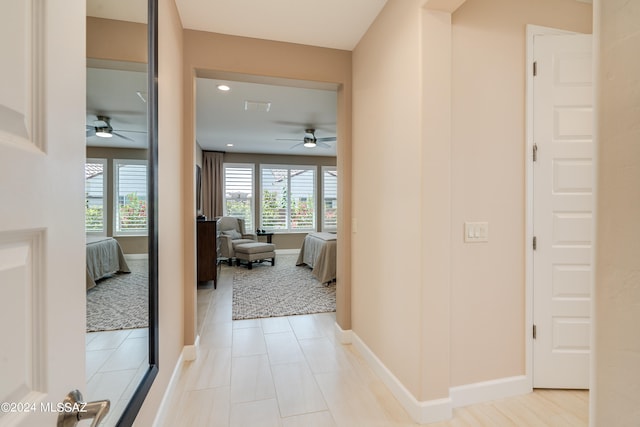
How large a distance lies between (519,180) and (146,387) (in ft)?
8.14

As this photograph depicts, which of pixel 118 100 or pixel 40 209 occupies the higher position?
pixel 118 100

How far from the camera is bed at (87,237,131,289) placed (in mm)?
820

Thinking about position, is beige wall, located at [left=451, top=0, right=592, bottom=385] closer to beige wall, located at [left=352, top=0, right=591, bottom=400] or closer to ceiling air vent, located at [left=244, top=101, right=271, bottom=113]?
beige wall, located at [left=352, top=0, right=591, bottom=400]

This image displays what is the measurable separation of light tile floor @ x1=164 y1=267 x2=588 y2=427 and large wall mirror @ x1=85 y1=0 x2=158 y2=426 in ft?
1.98

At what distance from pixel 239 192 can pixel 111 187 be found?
688 centimetres

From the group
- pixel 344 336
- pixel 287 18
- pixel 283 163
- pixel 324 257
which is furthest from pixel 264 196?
pixel 287 18

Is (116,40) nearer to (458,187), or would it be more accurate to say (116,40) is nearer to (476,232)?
(458,187)

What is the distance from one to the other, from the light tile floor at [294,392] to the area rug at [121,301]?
0.86 meters

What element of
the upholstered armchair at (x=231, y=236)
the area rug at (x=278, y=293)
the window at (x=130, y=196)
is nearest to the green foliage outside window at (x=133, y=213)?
the window at (x=130, y=196)

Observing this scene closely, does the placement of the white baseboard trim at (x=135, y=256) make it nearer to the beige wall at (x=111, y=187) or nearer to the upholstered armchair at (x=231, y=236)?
the beige wall at (x=111, y=187)

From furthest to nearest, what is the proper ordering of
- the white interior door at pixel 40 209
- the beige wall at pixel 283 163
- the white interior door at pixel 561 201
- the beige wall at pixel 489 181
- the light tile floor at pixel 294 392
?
1. the beige wall at pixel 283 163
2. the white interior door at pixel 561 201
3. the beige wall at pixel 489 181
4. the light tile floor at pixel 294 392
5. the white interior door at pixel 40 209

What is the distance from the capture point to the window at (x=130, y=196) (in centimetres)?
111

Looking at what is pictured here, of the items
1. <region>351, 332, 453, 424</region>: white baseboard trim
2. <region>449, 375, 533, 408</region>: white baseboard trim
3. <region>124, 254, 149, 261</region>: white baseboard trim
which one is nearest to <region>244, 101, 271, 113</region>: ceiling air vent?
<region>124, 254, 149, 261</region>: white baseboard trim

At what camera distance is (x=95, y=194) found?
871 mm
